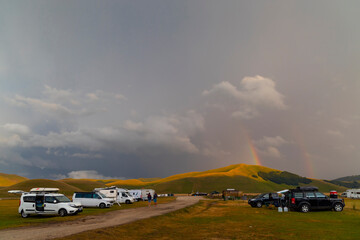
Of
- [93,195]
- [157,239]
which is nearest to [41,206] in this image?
[93,195]

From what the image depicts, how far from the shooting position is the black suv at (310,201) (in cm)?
2791

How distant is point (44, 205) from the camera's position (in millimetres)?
25266

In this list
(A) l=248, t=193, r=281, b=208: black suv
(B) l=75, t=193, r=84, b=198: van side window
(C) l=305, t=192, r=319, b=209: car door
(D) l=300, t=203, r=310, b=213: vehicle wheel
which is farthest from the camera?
(B) l=75, t=193, r=84, b=198: van side window

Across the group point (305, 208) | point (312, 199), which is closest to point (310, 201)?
point (312, 199)

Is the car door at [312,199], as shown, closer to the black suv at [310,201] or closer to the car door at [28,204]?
the black suv at [310,201]

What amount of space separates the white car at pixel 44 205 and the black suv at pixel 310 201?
22.6 metres

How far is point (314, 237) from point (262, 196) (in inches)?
928

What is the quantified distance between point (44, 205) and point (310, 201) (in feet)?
87.5

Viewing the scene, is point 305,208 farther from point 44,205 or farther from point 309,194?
point 44,205

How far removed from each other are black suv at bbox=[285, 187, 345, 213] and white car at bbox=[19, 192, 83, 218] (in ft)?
74.3

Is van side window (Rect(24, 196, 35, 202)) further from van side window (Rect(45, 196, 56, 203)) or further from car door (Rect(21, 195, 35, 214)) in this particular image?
van side window (Rect(45, 196, 56, 203))

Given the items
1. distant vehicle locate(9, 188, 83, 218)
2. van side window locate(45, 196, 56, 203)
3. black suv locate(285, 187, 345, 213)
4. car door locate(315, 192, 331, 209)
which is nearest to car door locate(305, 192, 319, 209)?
black suv locate(285, 187, 345, 213)

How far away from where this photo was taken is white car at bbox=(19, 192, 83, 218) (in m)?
25.2

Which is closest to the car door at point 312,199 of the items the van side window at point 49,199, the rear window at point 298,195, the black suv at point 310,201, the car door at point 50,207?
the black suv at point 310,201
